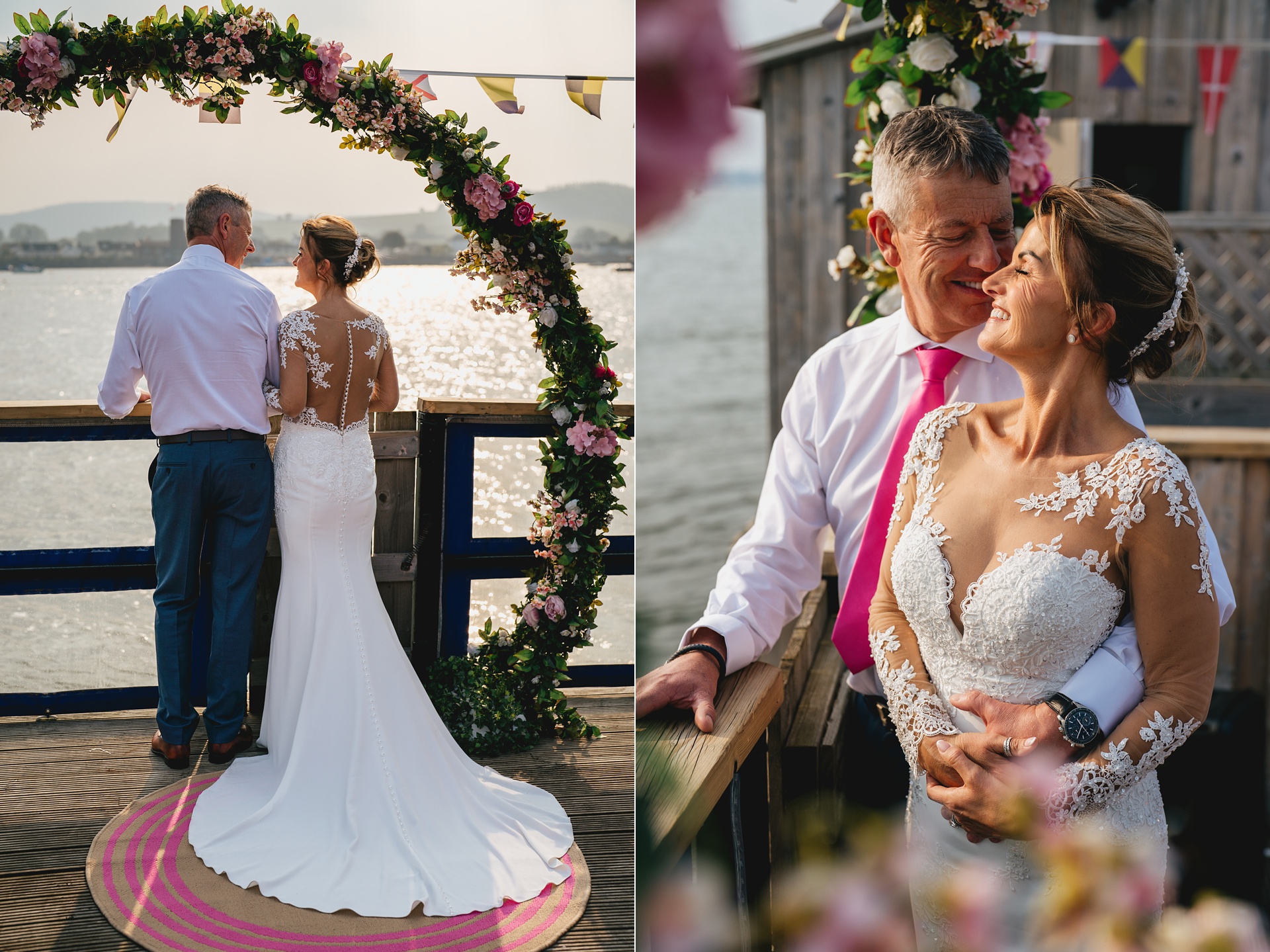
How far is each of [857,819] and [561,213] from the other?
919 cm

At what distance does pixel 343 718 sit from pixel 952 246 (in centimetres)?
206

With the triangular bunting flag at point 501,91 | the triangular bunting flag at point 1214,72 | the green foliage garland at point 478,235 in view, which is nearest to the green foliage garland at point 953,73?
the green foliage garland at point 478,235

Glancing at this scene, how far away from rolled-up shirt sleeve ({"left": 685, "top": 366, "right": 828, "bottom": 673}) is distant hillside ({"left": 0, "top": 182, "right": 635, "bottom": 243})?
248 cm

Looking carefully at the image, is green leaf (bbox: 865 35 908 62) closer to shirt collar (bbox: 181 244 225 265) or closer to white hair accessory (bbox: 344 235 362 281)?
white hair accessory (bbox: 344 235 362 281)

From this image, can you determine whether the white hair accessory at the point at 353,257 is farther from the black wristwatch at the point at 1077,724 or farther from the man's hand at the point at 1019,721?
the black wristwatch at the point at 1077,724

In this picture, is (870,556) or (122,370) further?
(122,370)

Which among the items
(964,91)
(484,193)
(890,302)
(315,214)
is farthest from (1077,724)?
(315,214)

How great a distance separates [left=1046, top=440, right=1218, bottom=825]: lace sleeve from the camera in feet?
3.68

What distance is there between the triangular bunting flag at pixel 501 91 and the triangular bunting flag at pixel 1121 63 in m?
2.92

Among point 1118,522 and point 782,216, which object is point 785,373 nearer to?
point 782,216

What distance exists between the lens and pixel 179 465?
8.96ft

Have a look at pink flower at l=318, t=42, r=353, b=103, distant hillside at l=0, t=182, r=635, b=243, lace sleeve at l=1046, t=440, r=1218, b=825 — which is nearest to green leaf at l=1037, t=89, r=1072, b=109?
lace sleeve at l=1046, t=440, r=1218, b=825

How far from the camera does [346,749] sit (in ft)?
9.00

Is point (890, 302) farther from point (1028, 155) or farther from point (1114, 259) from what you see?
point (1114, 259)
